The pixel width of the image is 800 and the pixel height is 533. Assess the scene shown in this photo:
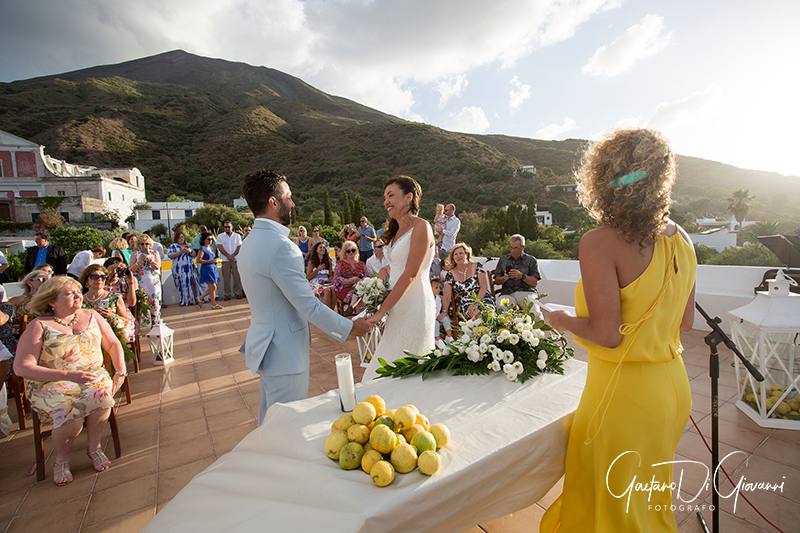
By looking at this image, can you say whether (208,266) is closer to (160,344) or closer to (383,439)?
(160,344)

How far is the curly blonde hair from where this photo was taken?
4.16ft

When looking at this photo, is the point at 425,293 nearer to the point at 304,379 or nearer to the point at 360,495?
the point at 304,379

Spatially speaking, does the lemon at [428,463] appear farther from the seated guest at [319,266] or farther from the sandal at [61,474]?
the seated guest at [319,266]

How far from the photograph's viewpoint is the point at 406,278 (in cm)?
245

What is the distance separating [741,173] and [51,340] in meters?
64.6

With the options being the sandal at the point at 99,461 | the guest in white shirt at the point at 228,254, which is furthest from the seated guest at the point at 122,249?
the sandal at the point at 99,461

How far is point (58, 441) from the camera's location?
2723mm

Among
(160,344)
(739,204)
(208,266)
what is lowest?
(160,344)

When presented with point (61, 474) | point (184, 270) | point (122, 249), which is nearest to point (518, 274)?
point (61, 474)

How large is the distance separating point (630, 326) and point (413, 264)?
1359 millimetres

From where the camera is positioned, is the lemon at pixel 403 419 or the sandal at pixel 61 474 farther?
the sandal at pixel 61 474

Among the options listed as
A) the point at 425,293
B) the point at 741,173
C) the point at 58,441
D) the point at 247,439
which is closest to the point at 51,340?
the point at 58,441

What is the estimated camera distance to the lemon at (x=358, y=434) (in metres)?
1.28

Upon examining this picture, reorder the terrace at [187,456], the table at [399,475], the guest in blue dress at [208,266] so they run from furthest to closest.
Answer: the guest in blue dress at [208,266]
the terrace at [187,456]
the table at [399,475]
